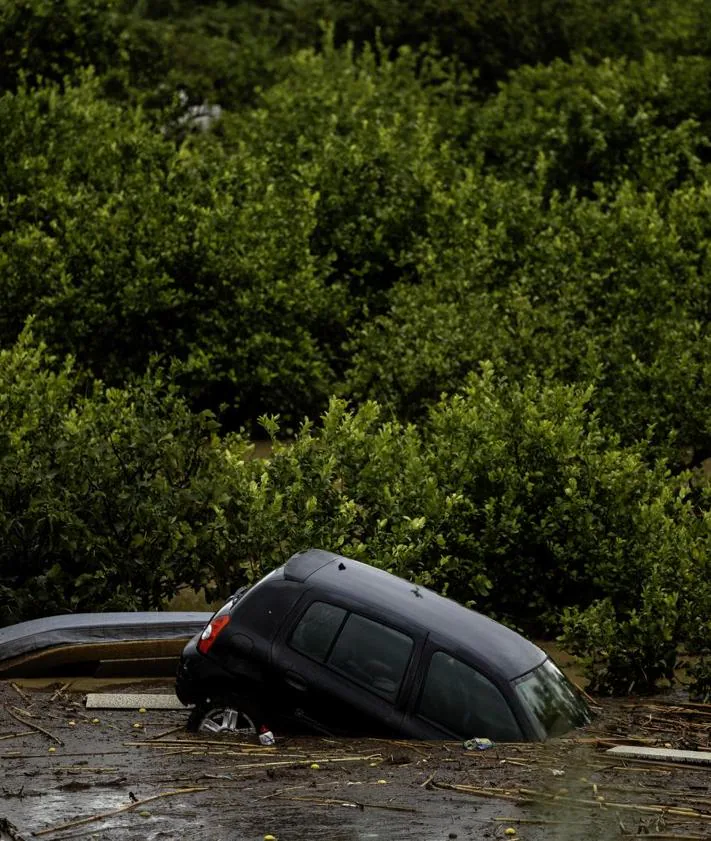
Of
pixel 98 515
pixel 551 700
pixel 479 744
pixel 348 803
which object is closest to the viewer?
pixel 348 803

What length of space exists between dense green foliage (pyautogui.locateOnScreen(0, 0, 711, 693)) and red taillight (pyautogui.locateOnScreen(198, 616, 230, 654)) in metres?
2.96

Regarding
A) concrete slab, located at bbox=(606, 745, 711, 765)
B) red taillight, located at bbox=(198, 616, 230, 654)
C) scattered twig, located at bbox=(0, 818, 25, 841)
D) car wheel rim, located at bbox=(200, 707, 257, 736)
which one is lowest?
car wheel rim, located at bbox=(200, 707, 257, 736)

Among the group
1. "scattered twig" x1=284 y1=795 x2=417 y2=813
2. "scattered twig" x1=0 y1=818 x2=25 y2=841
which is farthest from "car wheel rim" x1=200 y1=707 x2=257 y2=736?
"scattered twig" x1=0 y1=818 x2=25 y2=841

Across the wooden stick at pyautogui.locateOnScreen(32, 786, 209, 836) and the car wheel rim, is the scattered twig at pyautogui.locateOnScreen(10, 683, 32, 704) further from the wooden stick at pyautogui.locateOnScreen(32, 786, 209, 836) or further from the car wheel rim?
the wooden stick at pyautogui.locateOnScreen(32, 786, 209, 836)

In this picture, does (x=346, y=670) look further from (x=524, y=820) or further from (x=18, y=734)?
(x=524, y=820)

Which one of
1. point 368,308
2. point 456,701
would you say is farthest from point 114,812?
point 368,308

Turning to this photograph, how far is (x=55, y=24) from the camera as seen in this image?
2769 cm

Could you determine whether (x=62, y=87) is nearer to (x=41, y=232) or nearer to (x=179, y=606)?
(x=41, y=232)

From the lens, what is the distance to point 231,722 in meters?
9.74

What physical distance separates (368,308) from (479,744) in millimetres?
13844

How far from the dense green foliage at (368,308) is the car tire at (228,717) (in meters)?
3.16

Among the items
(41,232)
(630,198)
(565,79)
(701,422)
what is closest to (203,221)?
(41,232)

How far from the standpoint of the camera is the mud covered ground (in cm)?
728

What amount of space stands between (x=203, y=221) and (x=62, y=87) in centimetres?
865
